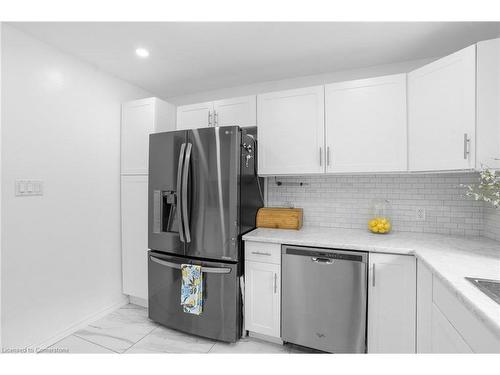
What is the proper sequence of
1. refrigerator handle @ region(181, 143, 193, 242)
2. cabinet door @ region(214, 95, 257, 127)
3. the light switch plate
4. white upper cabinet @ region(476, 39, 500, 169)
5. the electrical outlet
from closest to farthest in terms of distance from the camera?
white upper cabinet @ region(476, 39, 500, 169)
the light switch plate
refrigerator handle @ region(181, 143, 193, 242)
the electrical outlet
cabinet door @ region(214, 95, 257, 127)

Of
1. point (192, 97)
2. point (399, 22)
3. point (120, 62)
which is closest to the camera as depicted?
point (399, 22)

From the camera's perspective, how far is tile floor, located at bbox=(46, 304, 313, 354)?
73.5 inches

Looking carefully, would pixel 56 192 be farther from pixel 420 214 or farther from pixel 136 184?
pixel 420 214

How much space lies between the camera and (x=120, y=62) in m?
2.18

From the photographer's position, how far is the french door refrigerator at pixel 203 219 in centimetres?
188

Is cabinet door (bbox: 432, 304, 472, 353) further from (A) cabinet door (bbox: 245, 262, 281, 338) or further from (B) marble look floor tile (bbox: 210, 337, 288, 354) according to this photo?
(B) marble look floor tile (bbox: 210, 337, 288, 354)

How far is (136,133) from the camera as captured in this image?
2.46 meters

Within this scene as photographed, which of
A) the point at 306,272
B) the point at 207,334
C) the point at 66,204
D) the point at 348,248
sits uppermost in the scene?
the point at 66,204

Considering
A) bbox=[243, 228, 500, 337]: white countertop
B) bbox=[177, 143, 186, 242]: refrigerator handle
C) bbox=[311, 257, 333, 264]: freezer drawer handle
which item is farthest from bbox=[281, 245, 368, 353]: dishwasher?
bbox=[177, 143, 186, 242]: refrigerator handle

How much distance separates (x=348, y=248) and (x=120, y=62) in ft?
8.35

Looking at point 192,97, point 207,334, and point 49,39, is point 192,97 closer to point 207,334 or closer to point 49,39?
point 49,39

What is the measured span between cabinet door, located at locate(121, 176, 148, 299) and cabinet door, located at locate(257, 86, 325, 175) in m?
1.30

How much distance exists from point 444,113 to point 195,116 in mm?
2120
